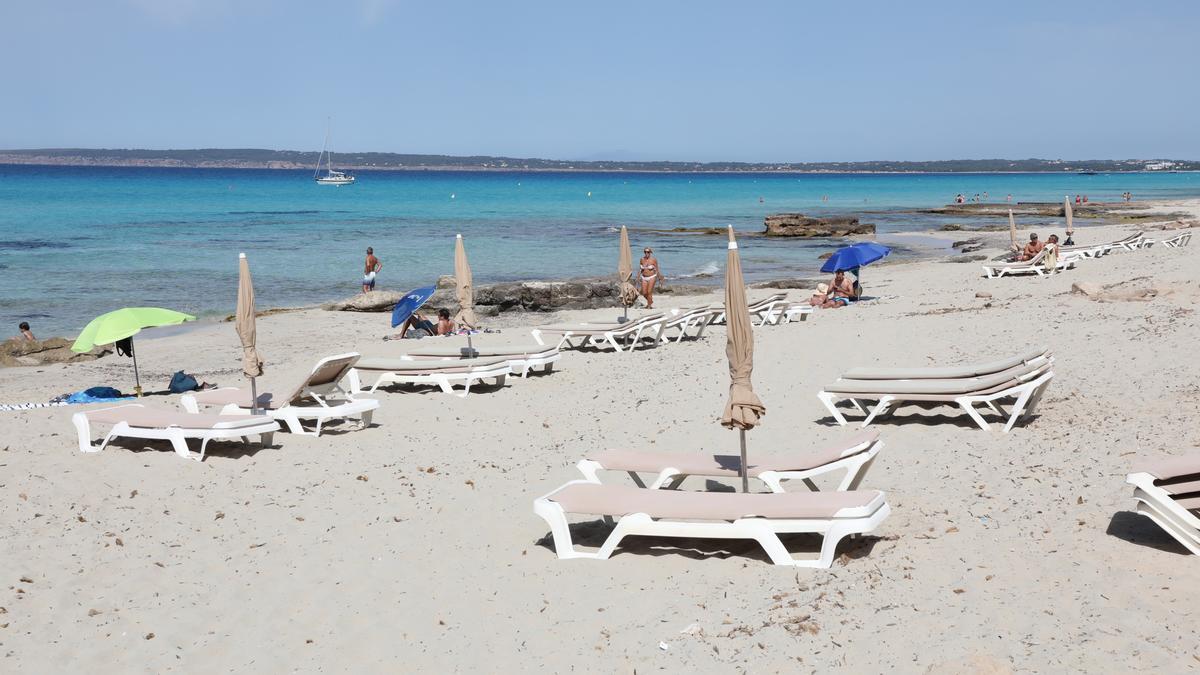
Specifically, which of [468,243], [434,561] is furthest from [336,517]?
[468,243]

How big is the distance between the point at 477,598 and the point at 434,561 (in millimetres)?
725

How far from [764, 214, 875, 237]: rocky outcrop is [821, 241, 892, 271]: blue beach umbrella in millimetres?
21470

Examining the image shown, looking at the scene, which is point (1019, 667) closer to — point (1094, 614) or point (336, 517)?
point (1094, 614)

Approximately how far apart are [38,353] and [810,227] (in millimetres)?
29574

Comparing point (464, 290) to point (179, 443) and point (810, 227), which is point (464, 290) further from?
point (810, 227)

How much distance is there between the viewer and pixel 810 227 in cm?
3962

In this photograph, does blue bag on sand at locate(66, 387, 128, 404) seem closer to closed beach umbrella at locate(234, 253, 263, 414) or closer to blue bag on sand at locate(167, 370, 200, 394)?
blue bag on sand at locate(167, 370, 200, 394)

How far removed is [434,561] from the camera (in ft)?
20.7

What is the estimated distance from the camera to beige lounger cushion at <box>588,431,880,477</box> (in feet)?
22.1

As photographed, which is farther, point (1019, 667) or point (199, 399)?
point (199, 399)

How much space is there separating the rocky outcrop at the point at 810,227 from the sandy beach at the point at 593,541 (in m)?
27.9

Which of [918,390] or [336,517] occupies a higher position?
[918,390]

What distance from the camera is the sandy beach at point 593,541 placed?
187 inches

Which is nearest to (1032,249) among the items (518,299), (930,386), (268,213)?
(518,299)
